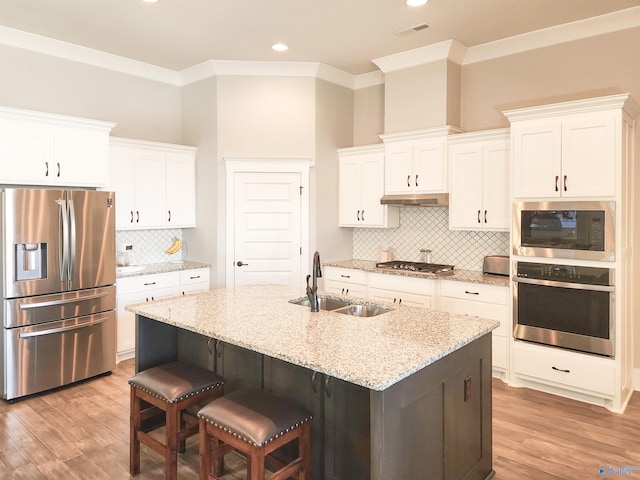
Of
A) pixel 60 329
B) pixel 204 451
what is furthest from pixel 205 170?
pixel 204 451

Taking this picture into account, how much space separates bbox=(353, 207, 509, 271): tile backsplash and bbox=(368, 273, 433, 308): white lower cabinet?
632mm

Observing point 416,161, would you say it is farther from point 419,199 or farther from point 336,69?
point 336,69

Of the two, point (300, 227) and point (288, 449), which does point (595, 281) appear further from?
point (300, 227)

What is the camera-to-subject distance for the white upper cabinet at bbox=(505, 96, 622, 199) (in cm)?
345

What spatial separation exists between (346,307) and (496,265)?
202cm

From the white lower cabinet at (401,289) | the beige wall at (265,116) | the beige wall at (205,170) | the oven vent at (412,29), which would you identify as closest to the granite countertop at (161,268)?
the beige wall at (205,170)

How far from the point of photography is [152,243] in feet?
17.8

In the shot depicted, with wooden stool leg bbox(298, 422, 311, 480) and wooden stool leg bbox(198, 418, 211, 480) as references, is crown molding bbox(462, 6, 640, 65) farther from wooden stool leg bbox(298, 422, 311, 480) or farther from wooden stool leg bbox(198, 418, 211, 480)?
wooden stool leg bbox(198, 418, 211, 480)

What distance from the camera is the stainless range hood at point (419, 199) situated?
464cm

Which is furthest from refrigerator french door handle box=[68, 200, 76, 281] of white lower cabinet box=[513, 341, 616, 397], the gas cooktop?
white lower cabinet box=[513, 341, 616, 397]

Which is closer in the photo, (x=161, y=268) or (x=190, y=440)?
(x=190, y=440)

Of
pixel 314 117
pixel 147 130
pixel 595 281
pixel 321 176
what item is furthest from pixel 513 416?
pixel 147 130

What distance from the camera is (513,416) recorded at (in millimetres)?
3467

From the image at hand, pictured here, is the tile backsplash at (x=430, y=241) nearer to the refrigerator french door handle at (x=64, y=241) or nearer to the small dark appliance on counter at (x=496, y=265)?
the small dark appliance on counter at (x=496, y=265)
